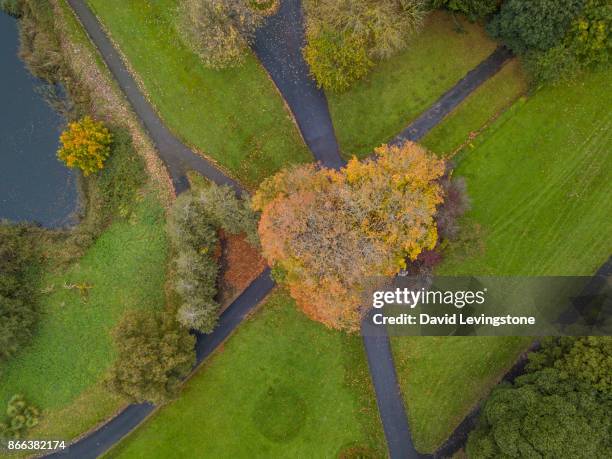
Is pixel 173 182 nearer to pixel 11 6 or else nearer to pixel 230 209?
pixel 230 209

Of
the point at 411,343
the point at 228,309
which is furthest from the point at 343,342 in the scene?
the point at 228,309

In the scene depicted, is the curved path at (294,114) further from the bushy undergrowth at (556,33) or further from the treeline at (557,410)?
the treeline at (557,410)

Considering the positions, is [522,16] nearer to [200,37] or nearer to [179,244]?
[200,37]

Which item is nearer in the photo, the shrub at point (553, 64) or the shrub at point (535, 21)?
the shrub at point (535, 21)

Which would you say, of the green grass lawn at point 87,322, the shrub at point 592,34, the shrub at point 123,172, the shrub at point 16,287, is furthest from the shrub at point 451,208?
the shrub at point 16,287

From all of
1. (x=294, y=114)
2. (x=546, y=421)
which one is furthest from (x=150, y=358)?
(x=546, y=421)

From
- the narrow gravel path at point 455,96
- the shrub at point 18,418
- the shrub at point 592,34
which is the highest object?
the shrub at point 592,34
